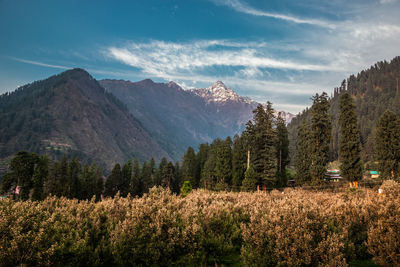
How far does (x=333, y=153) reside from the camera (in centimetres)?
16262

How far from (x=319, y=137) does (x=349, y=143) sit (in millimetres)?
5195

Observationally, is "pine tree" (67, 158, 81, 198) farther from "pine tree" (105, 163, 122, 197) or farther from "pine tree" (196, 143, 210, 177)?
"pine tree" (196, 143, 210, 177)

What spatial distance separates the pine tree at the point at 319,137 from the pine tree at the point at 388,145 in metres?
8.85

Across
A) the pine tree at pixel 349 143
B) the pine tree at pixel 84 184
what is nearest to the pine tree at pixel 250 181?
the pine tree at pixel 349 143

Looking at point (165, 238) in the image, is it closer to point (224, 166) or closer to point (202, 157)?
point (224, 166)

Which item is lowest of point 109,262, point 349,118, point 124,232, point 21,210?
point 109,262

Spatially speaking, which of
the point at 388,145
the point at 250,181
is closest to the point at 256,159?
the point at 250,181

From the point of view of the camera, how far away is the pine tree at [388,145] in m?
41.9

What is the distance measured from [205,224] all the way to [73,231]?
7.12 metres

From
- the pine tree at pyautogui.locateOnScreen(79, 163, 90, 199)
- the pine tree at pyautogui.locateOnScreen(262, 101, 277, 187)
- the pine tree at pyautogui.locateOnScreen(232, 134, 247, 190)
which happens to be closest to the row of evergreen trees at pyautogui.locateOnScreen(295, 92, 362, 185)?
the pine tree at pyautogui.locateOnScreen(262, 101, 277, 187)

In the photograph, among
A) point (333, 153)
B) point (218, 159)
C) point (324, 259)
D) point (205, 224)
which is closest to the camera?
point (324, 259)

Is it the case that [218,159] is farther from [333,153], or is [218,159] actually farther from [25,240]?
[333,153]

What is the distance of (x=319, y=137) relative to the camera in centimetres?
4594

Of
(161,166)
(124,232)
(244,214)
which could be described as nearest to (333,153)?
(161,166)
